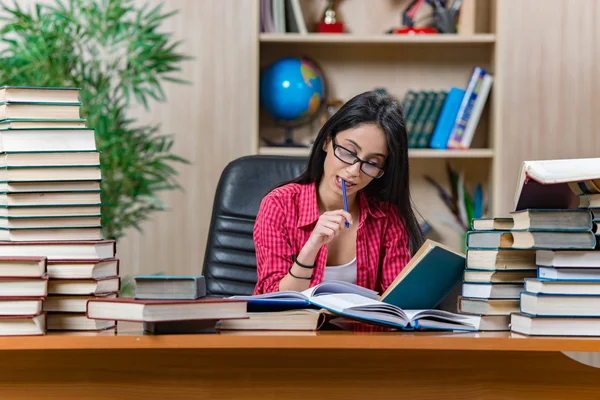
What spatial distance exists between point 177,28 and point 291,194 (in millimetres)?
1690

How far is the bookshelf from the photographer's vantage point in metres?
3.39

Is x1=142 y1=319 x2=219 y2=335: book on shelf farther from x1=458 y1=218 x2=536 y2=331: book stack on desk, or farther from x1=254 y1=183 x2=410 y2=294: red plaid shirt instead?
x1=254 y1=183 x2=410 y2=294: red plaid shirt

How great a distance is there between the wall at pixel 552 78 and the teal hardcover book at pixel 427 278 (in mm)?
2169

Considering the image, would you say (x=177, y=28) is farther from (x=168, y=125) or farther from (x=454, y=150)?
(x=454, y=150)

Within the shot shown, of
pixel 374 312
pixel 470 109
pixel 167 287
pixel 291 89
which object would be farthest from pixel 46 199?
pixel 470 109

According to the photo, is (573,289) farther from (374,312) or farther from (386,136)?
(386,136)

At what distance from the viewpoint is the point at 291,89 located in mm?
3217

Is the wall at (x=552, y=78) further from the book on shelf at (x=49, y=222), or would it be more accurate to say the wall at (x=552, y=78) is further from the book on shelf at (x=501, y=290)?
the book on shelf at (x=49, y=222)

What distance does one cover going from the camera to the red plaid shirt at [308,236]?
1840mm

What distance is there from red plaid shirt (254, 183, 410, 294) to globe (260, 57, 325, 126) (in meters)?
1.33

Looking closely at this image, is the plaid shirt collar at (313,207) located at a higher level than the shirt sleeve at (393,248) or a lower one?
higher

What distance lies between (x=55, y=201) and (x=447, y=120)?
2.27m

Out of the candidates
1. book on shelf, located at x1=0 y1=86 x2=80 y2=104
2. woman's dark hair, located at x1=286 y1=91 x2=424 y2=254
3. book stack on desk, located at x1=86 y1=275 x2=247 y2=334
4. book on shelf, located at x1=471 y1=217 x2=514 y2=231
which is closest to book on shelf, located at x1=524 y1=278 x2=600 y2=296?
book on shelf, located at x1=471 y1=217 x2=514 y2=231

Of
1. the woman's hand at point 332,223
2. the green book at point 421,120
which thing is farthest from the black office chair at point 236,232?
the green book at point 421,120
